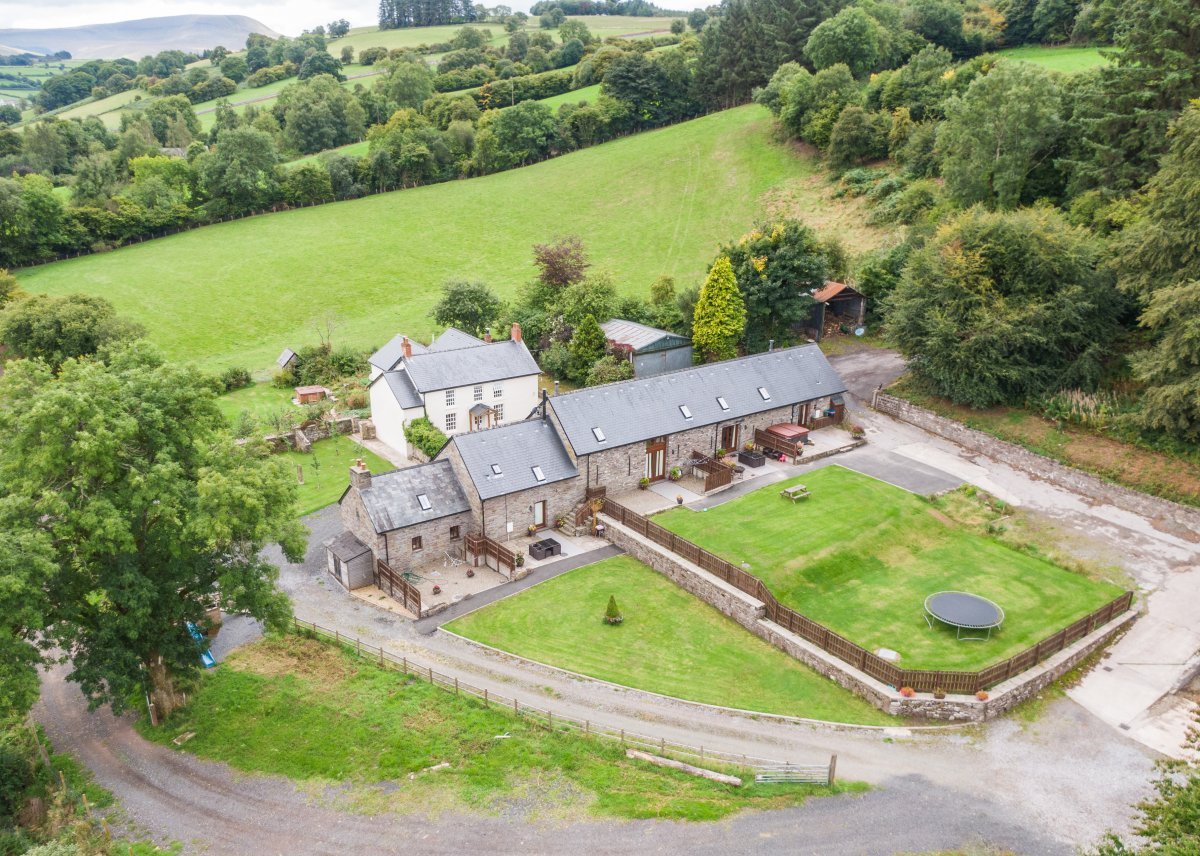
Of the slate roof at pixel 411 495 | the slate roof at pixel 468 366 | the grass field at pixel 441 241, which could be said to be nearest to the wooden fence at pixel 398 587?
the slate roof at pixel 411 495

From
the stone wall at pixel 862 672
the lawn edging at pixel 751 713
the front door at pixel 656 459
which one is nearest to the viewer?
the lawn edging at pixel 751 713

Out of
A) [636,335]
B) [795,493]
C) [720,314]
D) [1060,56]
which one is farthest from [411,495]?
[1060,56]

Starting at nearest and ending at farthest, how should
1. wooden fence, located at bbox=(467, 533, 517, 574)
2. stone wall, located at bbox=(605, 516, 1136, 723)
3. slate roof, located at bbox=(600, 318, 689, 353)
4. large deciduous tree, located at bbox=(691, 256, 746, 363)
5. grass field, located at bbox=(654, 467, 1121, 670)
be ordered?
stone wall, located at bbox=(605, 516, 1136, 723) → grass field, located at bbox=(654, 467, 1121, 670) → wooden fence, located at bbox=(467, 533, 517, 574) → slate roof, located at bbox=(600, 318, 689, 353) → large deciduous tree, located at bbox=(691, 256, 746, 363)

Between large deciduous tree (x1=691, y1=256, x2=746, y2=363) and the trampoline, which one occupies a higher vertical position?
large deciduous tree (x1=691, y1=256, x2=746, y2=363)

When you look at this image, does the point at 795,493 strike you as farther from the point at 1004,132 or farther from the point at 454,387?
the point at 1004,132

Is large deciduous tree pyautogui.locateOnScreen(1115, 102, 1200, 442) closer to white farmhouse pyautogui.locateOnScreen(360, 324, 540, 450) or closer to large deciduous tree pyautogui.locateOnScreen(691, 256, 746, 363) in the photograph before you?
large deciduous tree pyautogui.locateOnScreen(691, 256, 746, 363)

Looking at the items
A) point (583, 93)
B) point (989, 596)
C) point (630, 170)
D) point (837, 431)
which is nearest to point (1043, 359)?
point (837, 431)

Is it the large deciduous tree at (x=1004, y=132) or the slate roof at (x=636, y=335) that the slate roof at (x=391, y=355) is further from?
the large deciduous tree at (x=1004, y=132)

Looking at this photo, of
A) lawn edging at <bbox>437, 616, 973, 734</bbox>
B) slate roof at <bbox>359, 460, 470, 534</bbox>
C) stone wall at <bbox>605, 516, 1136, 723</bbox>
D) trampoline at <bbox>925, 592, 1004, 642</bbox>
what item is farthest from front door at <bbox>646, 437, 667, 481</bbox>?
trampoline at <bbox>925, 592, 1004, 642</bbox>
